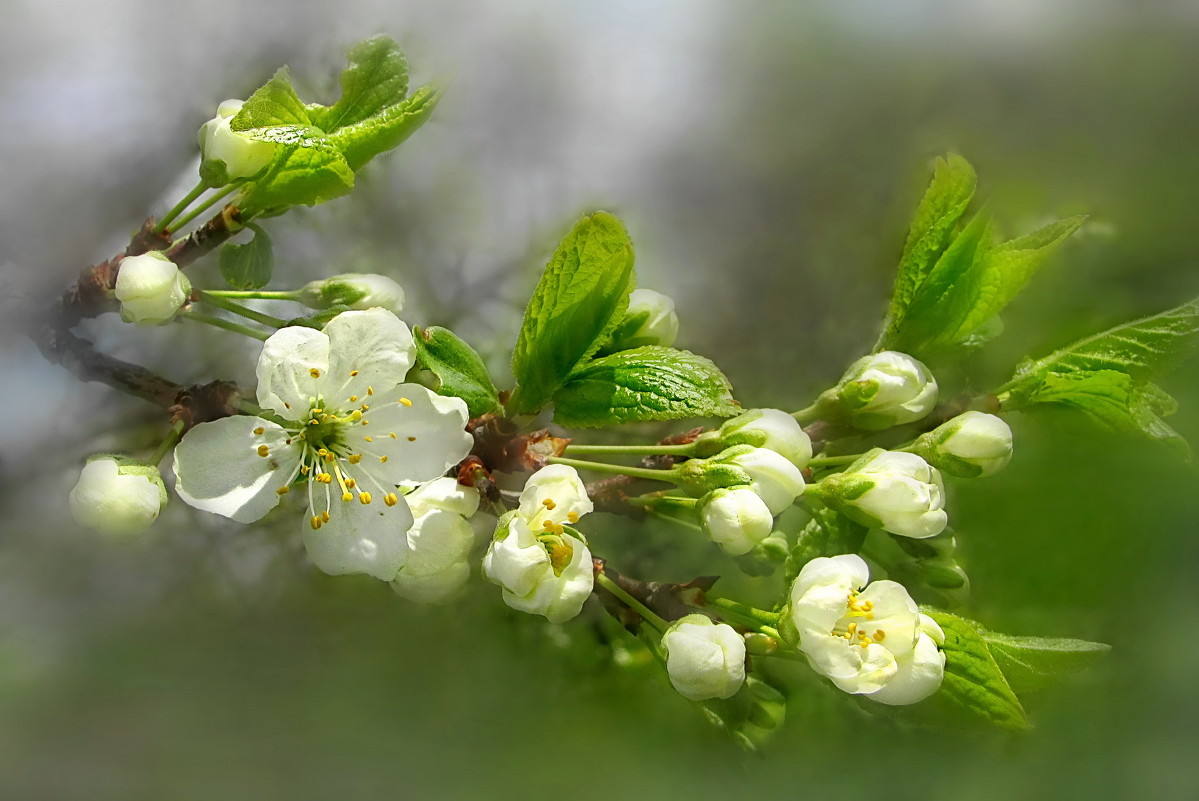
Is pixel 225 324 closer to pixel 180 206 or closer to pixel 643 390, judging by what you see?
pixel 180 206

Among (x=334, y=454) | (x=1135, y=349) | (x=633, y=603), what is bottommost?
(x=633, y=603)

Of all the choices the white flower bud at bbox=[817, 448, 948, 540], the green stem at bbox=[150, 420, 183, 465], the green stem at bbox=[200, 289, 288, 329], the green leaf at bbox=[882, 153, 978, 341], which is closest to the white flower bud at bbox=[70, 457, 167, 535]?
the green stem at bbox=[150, 420, 183, 465]

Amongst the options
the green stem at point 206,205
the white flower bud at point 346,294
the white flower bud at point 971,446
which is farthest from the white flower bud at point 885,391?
the green stem at point 206,205

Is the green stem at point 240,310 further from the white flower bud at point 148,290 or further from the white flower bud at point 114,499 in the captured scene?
the white flower bud at point 114,499

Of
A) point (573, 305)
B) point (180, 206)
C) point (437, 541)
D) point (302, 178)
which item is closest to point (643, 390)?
point (573, 305)

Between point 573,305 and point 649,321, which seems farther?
point 649,321

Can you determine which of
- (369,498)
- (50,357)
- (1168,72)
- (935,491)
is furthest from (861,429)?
(1168,72)
